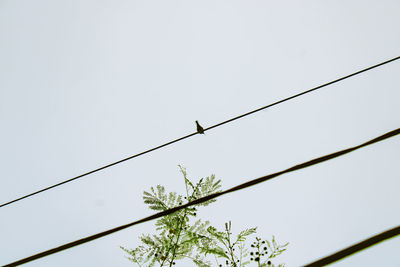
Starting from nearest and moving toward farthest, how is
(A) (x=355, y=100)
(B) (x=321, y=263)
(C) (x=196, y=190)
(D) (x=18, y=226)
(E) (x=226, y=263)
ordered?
(B) (x=321, y=263) → (E) (x=226, y=263) → (C) (x=196, y=190) → (A) (x=355, y=100) → (D) (x=18, y=226)

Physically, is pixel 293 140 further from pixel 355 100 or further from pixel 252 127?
pixel 355 100

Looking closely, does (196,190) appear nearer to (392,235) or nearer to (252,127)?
(392,235)

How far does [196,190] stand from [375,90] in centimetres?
197

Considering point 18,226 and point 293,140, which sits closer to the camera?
point 293,140

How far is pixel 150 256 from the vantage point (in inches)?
48.4

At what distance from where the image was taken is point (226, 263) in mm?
1172

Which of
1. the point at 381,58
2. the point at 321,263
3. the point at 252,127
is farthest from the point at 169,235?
the point at 381,58

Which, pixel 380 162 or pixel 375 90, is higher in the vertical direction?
pixel 375 90

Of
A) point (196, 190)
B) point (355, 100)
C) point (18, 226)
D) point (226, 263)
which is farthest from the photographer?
point (18, 226)

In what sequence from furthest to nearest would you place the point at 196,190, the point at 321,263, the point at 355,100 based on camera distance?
the point at 355,100 → the point at 196,190 → the point at 321,263

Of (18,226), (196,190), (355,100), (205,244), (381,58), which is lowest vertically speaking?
(205,244)

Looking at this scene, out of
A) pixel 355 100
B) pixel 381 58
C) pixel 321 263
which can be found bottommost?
pixel 321 263

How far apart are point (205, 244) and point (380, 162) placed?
6.22ft

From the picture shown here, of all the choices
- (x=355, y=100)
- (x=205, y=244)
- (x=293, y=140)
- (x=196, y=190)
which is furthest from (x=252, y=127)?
(x=205, y=244)
